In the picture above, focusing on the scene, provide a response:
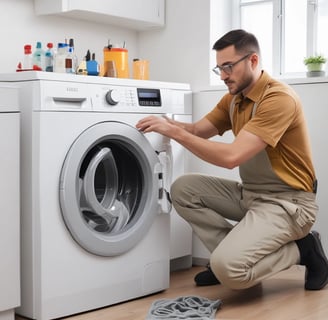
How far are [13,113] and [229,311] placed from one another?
3.51ft

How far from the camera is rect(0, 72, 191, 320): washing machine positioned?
2301mm

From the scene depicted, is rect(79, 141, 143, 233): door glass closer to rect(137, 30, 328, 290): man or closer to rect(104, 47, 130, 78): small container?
rect(137, 30, 328, 290): man

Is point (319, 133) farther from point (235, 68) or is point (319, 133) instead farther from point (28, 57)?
point (28, 57)

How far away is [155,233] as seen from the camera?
270 centimetres

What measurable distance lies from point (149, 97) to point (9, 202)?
79 centimetres

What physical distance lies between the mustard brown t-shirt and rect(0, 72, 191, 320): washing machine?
0.35 metres

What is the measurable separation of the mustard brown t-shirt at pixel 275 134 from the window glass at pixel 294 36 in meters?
0.85

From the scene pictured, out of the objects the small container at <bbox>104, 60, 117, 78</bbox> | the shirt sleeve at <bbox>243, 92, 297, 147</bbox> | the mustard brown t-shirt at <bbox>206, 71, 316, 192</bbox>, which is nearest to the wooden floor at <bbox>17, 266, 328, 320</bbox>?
the mustard brown t-shirt at <bbox>206, 71, 316, 192</bbox>

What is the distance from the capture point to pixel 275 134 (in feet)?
8.14

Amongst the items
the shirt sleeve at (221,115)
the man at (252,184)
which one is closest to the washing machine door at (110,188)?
the man at (252,184)

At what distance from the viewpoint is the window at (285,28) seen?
337cm

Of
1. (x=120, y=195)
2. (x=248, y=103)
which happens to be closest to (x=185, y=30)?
(x=248, y=103)

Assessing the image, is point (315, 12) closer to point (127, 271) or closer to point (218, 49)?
point (218, 49)

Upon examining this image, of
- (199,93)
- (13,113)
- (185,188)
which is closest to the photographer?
(13,113)
